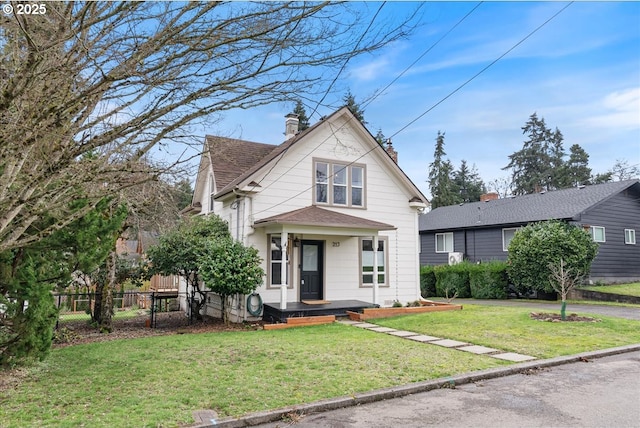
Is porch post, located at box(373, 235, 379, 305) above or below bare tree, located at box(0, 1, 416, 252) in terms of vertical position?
below

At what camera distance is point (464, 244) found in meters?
25.5

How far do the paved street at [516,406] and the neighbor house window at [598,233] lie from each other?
53.1 ft

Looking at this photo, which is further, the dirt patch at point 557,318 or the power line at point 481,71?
the dirt patch at point 557,318

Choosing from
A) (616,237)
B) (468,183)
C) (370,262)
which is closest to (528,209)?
(616,237)

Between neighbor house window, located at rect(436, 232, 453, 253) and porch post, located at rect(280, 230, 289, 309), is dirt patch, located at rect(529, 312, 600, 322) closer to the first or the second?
porch post, located at rect(280, 230, 289, 309)

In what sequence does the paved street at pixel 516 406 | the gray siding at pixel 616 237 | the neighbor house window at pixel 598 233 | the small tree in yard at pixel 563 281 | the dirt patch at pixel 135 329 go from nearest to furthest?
the paved street at pixel 516 406, the dirt patch at pixel 135 329, the small tree in yard at pixel 563 281, the gray siding at pixel 616 237, the neighbor house window at pixel 598 233

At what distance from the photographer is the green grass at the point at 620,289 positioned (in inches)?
679

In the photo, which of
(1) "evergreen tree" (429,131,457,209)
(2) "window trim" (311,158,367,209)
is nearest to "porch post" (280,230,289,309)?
(2) "window trim" (311,158,367,209)

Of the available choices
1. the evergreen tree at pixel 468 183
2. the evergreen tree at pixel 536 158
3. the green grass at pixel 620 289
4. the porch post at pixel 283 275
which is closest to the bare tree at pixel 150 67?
the porch post at pixel 283 275

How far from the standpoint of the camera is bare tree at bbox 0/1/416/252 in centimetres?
306

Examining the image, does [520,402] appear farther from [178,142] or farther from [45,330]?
[45,330]

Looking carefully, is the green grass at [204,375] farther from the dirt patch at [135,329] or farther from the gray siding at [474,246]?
the gray siding at [474,246]

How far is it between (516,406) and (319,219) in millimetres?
8393

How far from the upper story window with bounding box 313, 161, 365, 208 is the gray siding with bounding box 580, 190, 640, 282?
39.6 feet
